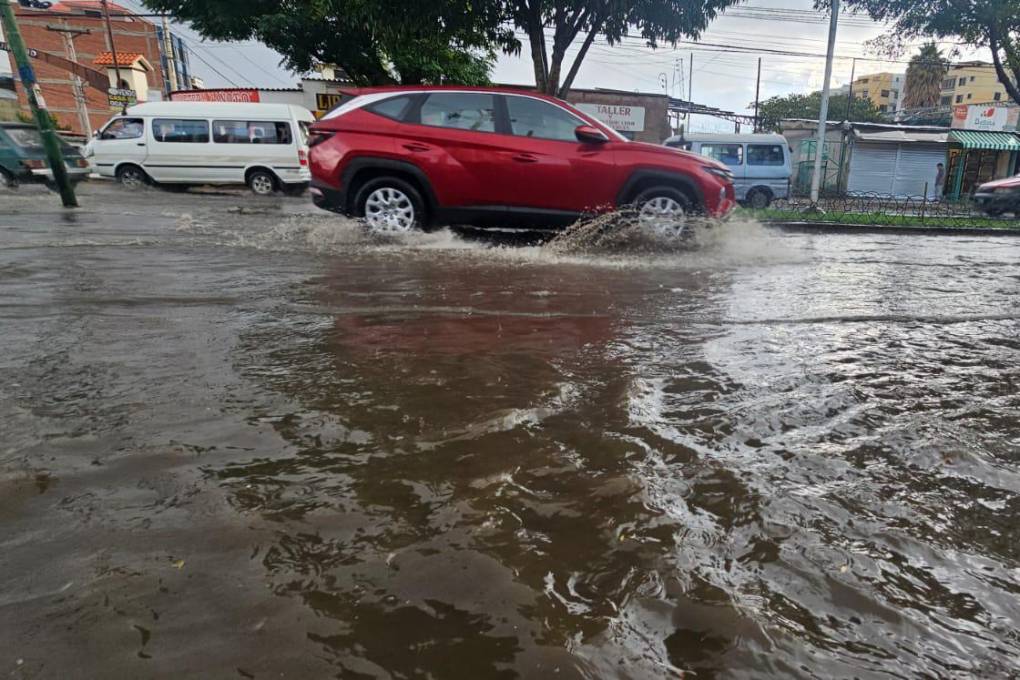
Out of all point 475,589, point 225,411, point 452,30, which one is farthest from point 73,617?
point 452,30

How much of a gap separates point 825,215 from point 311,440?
12.7 m

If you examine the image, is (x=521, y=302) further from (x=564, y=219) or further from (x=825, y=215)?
(x=825, y=215)

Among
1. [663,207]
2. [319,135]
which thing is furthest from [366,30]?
[663,207]

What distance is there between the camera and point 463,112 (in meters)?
6.41

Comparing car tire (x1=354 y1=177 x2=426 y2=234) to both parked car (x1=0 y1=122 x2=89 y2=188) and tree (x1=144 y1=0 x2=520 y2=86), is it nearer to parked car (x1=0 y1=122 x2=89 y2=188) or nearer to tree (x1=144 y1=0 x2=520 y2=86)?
tree (x1=144 y1=0 x2=520 y2=86)

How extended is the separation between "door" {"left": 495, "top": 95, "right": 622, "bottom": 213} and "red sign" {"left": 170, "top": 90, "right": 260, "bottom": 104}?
18.7m

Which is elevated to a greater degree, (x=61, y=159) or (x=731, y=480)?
(x=61, y=159)

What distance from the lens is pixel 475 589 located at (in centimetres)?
149

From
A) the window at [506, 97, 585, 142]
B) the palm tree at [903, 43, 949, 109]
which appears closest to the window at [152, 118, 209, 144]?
the window at [506, 97, 585, 142]

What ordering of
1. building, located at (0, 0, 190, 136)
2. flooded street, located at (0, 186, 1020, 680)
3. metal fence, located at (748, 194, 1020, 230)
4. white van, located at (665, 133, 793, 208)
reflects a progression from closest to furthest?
flooded street, located at (0, 186, 1020, 680)
metal fence, located at (748, 194, 1020, 230)
white van, located at (665, 133, 793, 208)
building, located at (0, 0, 190, 136)

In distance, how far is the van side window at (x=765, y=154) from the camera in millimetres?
16188

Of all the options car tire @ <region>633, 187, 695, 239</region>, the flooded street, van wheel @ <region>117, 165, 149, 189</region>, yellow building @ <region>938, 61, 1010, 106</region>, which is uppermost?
yellow building @ <region>938, 61, 1010, 106</region>

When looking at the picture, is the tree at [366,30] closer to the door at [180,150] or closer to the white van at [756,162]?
the door at [180,150]

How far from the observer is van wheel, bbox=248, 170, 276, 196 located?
46.1ft
